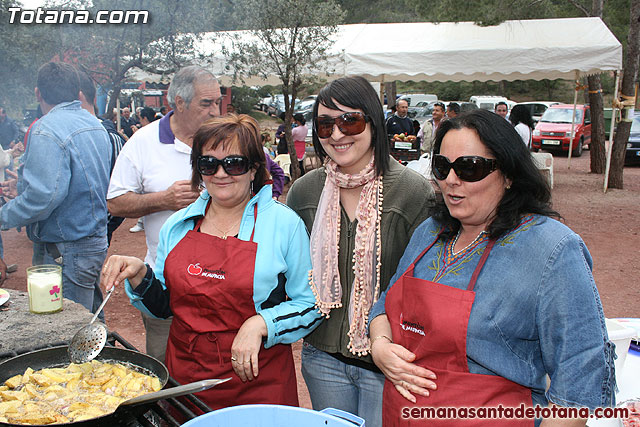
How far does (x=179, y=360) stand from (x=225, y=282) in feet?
1.37

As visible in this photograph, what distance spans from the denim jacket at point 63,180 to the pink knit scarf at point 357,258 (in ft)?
6.55

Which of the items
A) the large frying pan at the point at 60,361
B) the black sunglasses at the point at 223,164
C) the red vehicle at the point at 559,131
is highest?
the red vehicle at the point at 559,131

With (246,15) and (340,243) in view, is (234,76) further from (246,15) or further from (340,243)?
(340,243)

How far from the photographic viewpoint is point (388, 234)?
219 cm

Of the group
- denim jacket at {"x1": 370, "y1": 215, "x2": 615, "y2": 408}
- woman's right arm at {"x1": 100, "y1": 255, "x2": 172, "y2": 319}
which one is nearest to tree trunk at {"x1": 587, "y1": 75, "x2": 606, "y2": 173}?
denim jacket at {"x1": 370, "y1": 215, "x2": 615, "y2": 408}

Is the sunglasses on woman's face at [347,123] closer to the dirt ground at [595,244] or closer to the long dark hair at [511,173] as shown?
the long dark hair at [511,173]

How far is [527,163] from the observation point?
1688mm

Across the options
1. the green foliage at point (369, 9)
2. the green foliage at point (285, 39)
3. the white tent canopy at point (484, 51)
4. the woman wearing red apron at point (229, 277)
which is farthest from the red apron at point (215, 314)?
the green foliage at point (369, 9)

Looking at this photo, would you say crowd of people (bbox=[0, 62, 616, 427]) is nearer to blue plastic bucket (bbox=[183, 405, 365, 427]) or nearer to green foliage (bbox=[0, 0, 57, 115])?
blue plastic bucket (bbox=[183, 405, 365, 427])

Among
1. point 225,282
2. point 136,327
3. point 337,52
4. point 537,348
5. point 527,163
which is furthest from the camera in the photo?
point 337,52

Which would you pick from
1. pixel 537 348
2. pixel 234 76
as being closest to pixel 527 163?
pixel 537 348

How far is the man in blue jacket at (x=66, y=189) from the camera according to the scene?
3.31 m

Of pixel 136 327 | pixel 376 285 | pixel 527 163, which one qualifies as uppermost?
pixel 527 163

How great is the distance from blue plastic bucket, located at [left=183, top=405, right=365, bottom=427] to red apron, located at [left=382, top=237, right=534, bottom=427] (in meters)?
0.30
